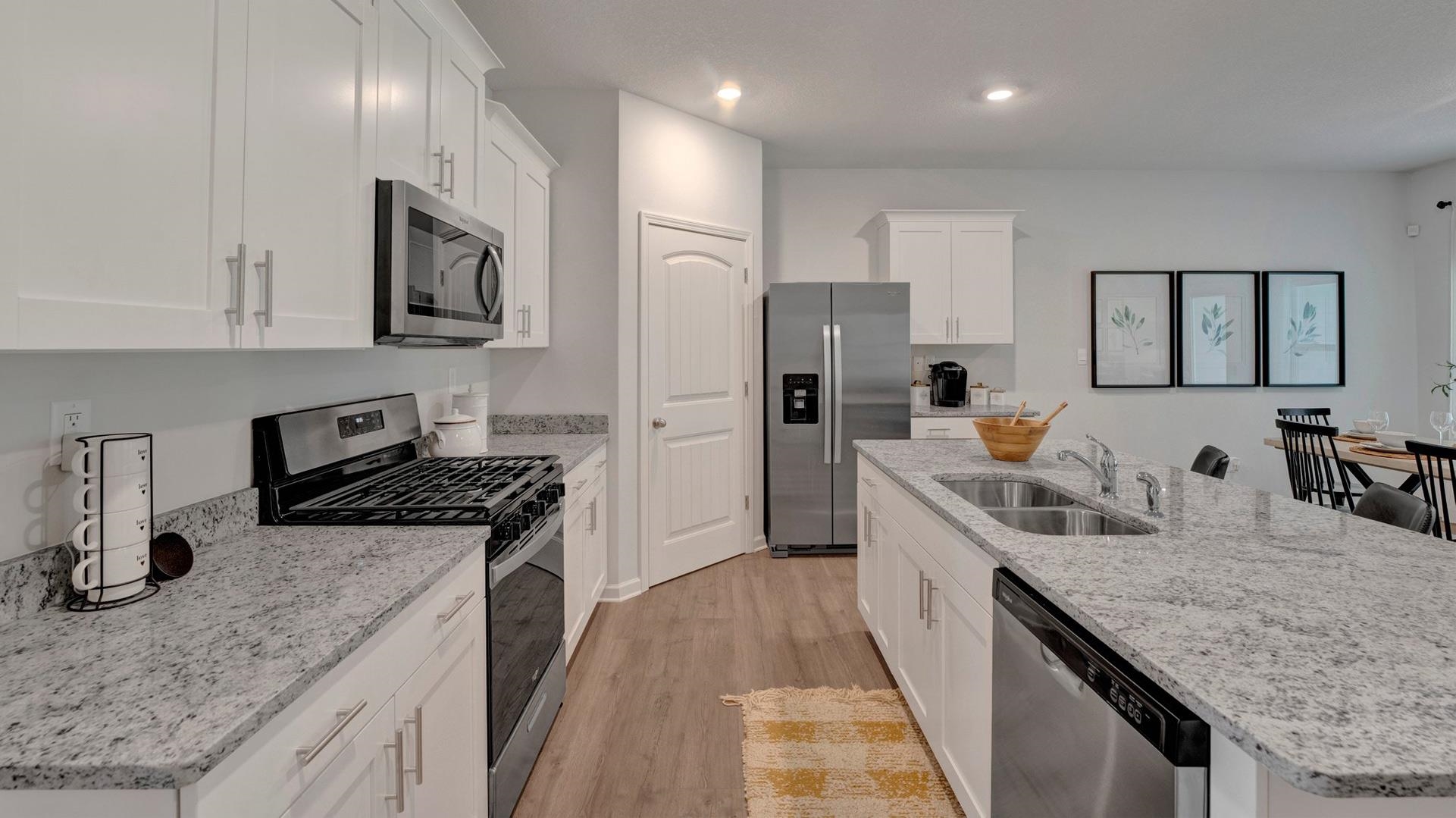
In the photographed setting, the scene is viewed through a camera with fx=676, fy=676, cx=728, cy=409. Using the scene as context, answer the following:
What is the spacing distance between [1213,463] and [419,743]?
9.53 ft

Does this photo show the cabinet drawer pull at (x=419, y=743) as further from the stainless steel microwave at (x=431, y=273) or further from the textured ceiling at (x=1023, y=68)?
the textured ceiling at (x=1023, y=68)

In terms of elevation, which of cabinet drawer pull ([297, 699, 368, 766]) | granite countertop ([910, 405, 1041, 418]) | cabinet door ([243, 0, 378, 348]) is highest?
cabinet door ([243, 0, 378, 348])

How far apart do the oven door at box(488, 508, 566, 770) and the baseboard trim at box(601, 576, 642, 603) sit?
1.18m

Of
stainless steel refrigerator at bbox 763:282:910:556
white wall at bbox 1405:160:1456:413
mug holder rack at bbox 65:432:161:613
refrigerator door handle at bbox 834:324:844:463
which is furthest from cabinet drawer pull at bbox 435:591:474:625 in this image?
white wall at bbox 1405:160:1456:413

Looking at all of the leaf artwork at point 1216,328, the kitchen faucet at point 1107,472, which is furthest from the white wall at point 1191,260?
the kitchen faucet at point 1107,472

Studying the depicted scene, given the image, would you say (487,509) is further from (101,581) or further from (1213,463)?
(1213,463)

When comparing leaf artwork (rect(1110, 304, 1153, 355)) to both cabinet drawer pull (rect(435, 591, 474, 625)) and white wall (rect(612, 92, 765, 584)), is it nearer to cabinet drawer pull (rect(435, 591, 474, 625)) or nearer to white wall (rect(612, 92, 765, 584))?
white wall (rect(612, 92, 765, 584))

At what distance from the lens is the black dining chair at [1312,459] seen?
352cm

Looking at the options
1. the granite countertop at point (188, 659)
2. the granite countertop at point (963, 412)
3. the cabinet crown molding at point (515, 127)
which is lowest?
the granite countertop at point (188, 659)

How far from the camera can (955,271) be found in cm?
480

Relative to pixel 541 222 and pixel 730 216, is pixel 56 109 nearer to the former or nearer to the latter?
pixel 541 222

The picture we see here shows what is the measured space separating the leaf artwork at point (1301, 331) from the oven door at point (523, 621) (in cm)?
573

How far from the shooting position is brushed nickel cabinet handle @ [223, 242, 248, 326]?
117cm

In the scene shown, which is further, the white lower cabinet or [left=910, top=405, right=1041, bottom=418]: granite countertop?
[left=910, top=405, right=1041, bottom=418]: granite countertop
